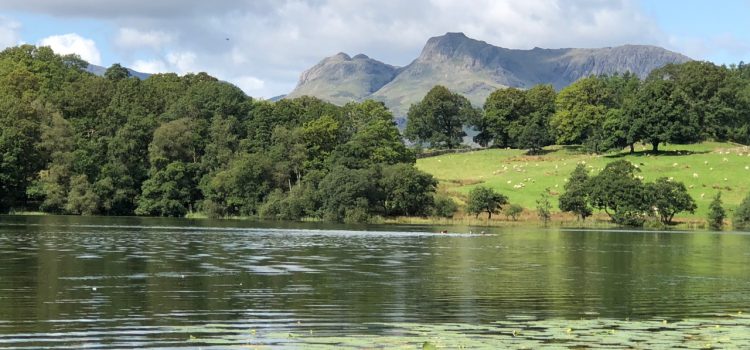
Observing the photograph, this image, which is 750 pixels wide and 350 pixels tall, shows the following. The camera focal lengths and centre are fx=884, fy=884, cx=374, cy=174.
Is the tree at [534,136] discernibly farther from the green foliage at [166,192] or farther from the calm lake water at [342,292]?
the calm lake water at [342,292]

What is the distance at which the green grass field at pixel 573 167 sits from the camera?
127438 mm

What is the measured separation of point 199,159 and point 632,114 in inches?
2996

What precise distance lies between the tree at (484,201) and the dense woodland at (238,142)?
4.22 metres

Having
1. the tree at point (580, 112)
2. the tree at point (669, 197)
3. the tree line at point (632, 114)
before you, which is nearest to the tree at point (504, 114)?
the tree line at point (632, 114)

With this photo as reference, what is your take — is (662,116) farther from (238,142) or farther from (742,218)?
(238,142)

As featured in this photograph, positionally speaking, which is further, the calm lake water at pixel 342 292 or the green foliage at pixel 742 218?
the green foliage at pixel 742 218

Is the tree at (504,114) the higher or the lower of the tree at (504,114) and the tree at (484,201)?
the higher

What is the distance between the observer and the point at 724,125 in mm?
176875

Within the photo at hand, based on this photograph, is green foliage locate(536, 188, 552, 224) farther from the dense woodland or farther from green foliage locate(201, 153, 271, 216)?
green foliage locate(201, 153, 271, 216)

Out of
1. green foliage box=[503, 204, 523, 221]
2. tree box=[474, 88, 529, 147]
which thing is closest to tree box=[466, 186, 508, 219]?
green foliage box=[503, 204, 523, 221]

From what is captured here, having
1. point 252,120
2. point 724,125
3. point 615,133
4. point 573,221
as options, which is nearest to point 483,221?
point 573,221

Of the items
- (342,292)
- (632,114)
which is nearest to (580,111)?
(632,114)

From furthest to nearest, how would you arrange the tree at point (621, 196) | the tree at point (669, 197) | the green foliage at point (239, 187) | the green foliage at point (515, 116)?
the green foliage at point (515, 116), the green foliage at point (239, 187), the tree at point (621, 196), the tree at point (669, 197)

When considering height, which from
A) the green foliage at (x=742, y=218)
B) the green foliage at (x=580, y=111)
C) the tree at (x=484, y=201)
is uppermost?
the green foliage at (x=580, y=111)
